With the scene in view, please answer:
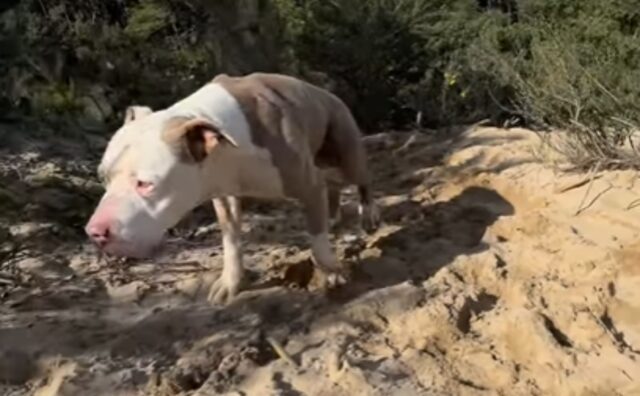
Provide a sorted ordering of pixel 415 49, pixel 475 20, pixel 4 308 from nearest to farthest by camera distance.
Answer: pixel 4 308 → pixel 415 49 → pixel 475 20

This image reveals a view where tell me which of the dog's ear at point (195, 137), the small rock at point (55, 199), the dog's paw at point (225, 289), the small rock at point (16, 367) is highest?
the dog's ear at point (195, 137)

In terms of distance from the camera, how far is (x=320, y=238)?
4.41 m

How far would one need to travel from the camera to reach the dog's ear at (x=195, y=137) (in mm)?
3752

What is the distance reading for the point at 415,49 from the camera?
11.5 metres

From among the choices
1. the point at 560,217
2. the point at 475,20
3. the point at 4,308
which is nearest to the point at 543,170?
the point at 560,217

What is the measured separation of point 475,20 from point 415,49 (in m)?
4.08

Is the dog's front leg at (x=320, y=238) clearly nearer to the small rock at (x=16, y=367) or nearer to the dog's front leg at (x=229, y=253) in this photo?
the dog's front leg at (x=229, y=253)

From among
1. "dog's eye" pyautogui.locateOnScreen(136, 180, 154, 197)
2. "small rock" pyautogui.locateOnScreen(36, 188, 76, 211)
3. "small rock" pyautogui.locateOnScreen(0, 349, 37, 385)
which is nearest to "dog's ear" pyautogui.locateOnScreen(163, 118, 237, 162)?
"dog's eye" pyautogui.locateOnScreen(136, 180, 154, 197)

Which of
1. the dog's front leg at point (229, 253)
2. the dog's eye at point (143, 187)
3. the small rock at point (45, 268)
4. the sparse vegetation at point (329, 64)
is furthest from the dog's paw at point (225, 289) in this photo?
the sparse vegetation at point (329, 64)

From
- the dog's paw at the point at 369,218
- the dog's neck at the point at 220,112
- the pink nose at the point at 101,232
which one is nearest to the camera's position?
the pink nose at the point at 101,232

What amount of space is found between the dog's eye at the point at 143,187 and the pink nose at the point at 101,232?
17cm

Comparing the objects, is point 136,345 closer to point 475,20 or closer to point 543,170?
point 543,170

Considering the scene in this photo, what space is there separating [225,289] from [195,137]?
0.78 metres

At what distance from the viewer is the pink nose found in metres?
3.53
